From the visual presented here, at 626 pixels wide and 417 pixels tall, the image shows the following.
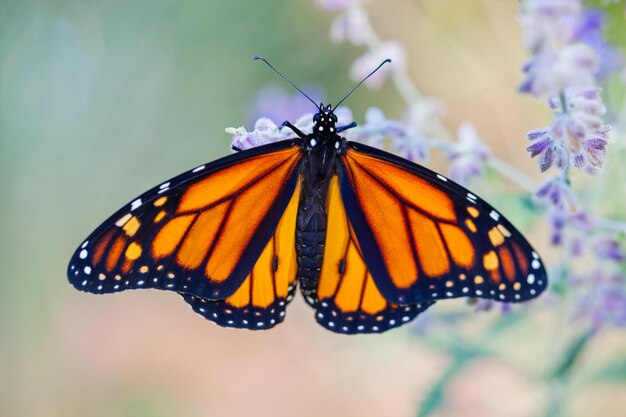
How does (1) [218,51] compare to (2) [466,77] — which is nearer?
(2) [466,77]

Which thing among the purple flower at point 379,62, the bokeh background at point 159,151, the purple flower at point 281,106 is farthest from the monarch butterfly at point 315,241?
the bokeh background at point 159,151

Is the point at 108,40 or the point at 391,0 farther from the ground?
the point at 391,0

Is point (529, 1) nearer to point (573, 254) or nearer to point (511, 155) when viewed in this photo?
point (573, 254)

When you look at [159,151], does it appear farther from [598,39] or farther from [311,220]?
[598,39]

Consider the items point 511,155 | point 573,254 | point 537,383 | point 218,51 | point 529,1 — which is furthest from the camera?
point 218,51

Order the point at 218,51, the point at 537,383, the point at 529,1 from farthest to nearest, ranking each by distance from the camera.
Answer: the point at 218,51
the point at 537,383
the point at 529,1

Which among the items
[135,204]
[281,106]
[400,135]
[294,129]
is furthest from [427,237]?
[281,106]

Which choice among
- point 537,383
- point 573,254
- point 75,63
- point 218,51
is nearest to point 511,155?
point 218,51

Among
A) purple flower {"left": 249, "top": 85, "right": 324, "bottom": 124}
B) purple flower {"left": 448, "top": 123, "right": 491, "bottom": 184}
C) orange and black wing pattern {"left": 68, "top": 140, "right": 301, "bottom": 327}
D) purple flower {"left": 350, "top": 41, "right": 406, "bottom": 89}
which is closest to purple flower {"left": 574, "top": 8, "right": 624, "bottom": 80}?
purple flower {"left": 448, "top": 123, "right": 491, "bottom": 184}
